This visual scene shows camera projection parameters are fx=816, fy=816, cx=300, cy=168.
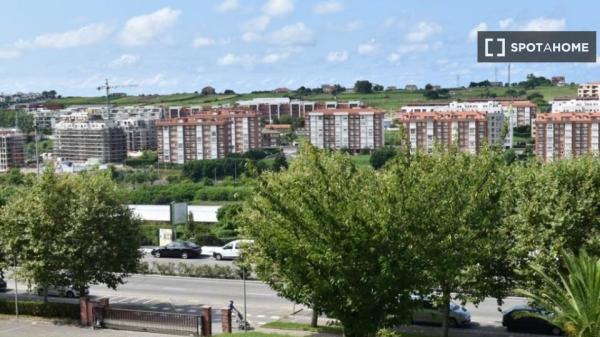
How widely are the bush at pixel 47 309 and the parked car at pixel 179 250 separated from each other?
44.0 feet

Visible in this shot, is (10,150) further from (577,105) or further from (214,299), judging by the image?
(214,299)

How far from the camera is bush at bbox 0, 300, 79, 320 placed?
27.8m

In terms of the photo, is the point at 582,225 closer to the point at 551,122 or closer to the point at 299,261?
the point at 299,261

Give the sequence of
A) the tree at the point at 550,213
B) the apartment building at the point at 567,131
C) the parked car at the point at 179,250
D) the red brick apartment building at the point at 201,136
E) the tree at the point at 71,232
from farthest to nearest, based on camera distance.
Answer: the red brick apartment building at the point at 201,136, the apartment building at the point at 567,131, the parked car at the point at 179,250, the tree at the point at 71,232, the tree at the point at 550,213

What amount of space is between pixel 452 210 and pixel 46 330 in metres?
16.0

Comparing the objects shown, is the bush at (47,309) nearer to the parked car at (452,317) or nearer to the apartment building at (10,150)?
the parked car at (452,317)

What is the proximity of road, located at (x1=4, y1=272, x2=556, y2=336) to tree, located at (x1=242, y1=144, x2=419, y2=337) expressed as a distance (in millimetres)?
10620

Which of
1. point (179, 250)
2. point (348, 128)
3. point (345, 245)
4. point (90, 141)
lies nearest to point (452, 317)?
point (345, 245)

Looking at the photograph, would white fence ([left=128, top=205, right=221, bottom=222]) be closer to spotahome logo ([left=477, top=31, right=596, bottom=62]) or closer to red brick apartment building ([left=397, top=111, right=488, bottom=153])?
spotahome logo ([left=477, top=31, right=596, bottom=62])

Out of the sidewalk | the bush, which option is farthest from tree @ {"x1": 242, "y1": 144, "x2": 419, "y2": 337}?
the bush

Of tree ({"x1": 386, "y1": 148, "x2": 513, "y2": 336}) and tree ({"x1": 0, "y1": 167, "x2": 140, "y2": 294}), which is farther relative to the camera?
tree ({"x1": 0, "y1": 167, "x2": 140, "y2": 294})

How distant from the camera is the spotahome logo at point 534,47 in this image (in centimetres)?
2720

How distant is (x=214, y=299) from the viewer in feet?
102

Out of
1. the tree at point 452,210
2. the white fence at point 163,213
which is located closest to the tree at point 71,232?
the tree at point 452,210
